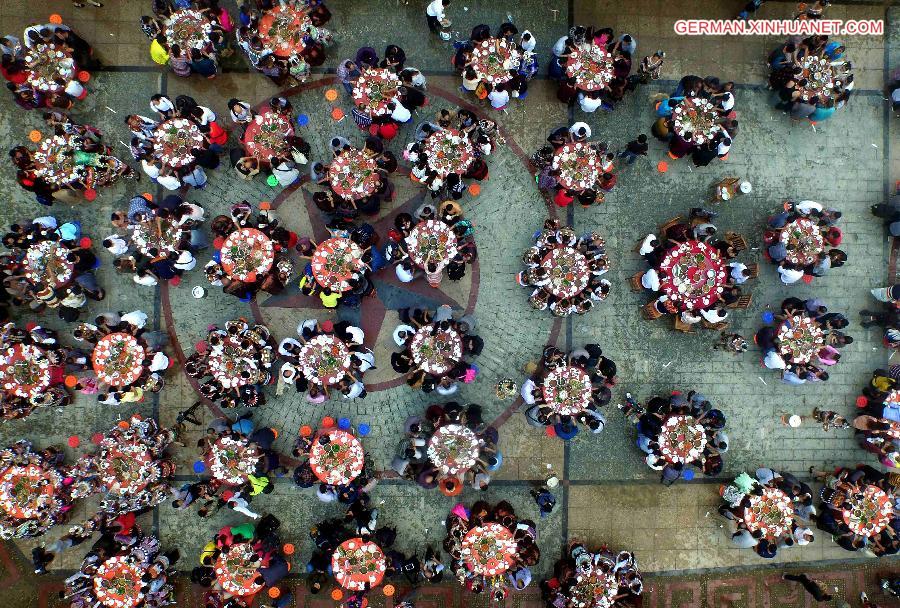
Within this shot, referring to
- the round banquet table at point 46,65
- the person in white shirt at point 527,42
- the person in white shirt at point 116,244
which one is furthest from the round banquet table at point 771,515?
the round banquet table at point 46,65

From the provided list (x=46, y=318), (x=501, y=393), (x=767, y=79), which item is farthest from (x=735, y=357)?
(x=46, y=318)

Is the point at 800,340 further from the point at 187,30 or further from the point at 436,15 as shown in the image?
the point at 187,30

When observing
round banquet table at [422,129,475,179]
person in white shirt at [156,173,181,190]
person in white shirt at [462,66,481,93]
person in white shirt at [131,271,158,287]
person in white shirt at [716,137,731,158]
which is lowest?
person in white shirt at [131,271,158,287]

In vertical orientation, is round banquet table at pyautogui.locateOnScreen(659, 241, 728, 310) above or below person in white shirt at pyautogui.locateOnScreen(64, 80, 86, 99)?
below

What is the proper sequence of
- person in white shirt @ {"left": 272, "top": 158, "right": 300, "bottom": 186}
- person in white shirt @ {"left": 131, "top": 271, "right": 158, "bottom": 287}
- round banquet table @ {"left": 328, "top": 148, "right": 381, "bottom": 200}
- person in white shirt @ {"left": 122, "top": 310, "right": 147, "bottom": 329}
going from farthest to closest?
person in white shirt @ {"left": 131, "top": 271, "right": 158, "bottom": 287} < person in white shirt @ {"left": 272, "top": 158, "right": 300, "bottom": 186} < person in white shirt @ {"left": 122, "top": 310, "right": 147, "bottom": 329} < round banquet table @ {"left": 328, "top": 148, "right": 381, "bottom": 200}

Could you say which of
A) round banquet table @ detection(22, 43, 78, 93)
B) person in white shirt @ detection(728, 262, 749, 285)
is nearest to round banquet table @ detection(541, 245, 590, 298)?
person in white shirt @ detection(728, 262, 749, 285)

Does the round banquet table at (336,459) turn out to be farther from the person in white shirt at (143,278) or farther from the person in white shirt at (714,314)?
the person in white shirt at (714,314)

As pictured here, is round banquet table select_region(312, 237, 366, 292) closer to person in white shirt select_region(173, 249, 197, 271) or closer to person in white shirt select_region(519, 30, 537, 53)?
person in white shirt select_region(173, 249, 197, 271)
